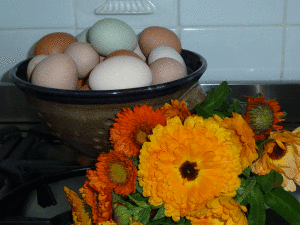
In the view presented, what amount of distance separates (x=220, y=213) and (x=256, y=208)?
7cm

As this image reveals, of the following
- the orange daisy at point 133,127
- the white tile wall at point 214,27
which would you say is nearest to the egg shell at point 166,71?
the orange daisy at point 133,127

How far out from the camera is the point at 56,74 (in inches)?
16.6

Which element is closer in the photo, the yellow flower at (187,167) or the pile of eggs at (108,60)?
the yellow flower at (187,167)

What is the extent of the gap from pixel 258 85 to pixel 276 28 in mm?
138

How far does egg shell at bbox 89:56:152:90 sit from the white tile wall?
0.28 metres

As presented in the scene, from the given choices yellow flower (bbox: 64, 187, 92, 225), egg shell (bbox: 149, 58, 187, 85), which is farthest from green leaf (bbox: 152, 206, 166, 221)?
egg shell (bbox: 149, 58, 187, 85)

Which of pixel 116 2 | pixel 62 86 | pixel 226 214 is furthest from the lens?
pixel 116 2

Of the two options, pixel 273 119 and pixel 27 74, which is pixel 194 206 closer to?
pixel 273 119

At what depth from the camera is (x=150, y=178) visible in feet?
0.97

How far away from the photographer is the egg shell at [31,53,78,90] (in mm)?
421

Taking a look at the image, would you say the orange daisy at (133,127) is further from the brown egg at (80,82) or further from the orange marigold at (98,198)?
the brown egg at (80,82)

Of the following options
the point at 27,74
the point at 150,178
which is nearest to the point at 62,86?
the point at 27,74

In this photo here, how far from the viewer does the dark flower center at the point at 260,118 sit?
33cm

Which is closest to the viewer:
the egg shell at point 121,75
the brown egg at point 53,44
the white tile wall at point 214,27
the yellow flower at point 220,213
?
the yellow flower at point 220,213
